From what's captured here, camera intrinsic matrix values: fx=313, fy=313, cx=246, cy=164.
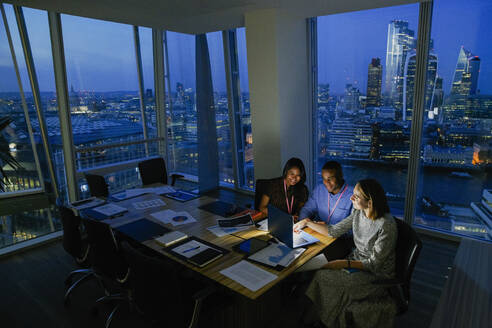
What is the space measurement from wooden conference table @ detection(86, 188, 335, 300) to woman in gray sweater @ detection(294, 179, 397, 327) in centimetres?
24

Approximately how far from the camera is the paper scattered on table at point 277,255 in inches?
91.7

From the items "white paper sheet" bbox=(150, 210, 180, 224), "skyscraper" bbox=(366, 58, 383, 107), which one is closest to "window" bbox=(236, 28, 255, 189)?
"skyscraper" bbox=(366, 58, 383, 107)

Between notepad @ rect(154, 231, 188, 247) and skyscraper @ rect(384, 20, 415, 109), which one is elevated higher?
skyscraper @ rect(384, 20, 415, 109)

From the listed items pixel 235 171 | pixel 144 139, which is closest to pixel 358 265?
pixel 235 171

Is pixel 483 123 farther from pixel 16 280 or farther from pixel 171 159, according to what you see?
pixel 16 280

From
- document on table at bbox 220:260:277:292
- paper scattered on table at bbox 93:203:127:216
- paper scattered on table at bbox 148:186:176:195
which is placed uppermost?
paper scattered on table at bbox 148:186:176:195

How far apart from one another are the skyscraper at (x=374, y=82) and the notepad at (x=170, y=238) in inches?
137

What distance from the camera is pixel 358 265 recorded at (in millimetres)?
2480

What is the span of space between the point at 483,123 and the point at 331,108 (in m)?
2.03

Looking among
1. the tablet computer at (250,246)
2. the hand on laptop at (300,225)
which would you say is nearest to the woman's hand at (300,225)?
the hand on laptop at (300,225)

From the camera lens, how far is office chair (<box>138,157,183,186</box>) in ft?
15.4

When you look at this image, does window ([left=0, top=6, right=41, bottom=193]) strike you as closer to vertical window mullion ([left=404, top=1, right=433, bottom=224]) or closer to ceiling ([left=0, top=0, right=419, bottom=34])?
ceiling ([left=0, top=0, right=419, bottom=34])

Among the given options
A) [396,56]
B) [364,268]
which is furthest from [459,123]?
[364,268]

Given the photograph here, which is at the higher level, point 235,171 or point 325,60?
point 325,60
